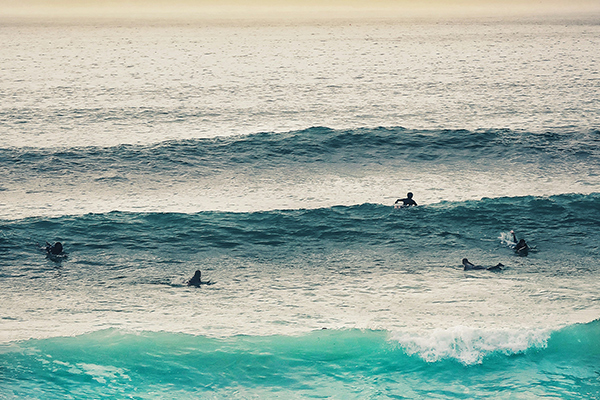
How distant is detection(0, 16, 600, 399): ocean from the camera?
1243 cm

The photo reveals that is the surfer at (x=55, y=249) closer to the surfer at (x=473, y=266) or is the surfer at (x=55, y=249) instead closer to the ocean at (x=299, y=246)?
the ocean at (x=299, y=246)

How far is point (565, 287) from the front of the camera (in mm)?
15438

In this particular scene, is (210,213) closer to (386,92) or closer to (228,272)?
(228,272)

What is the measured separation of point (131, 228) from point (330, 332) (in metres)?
9.16

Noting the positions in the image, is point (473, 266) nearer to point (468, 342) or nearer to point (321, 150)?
point (468, 342)

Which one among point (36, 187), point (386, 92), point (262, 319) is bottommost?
point (262, 319)

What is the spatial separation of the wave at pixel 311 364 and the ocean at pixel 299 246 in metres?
0.05

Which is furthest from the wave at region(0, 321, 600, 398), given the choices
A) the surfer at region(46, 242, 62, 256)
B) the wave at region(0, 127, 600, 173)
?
the wave at region(0, 127, 600, 173)

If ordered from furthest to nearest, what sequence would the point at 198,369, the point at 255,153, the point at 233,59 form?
the point at 233,59
the point at 255,153
the point at 198,369

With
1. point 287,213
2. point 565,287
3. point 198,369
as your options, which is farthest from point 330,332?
point 287,213

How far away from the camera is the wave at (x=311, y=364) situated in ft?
38.5

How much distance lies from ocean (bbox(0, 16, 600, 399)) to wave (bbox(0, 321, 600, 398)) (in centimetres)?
5

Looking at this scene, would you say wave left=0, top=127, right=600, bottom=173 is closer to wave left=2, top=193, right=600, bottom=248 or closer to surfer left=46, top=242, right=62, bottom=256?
wave left=2, top=193, right=600, bottom=248

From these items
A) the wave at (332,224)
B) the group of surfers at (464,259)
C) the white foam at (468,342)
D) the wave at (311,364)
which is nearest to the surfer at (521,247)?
the group of surfers at (464,259)
